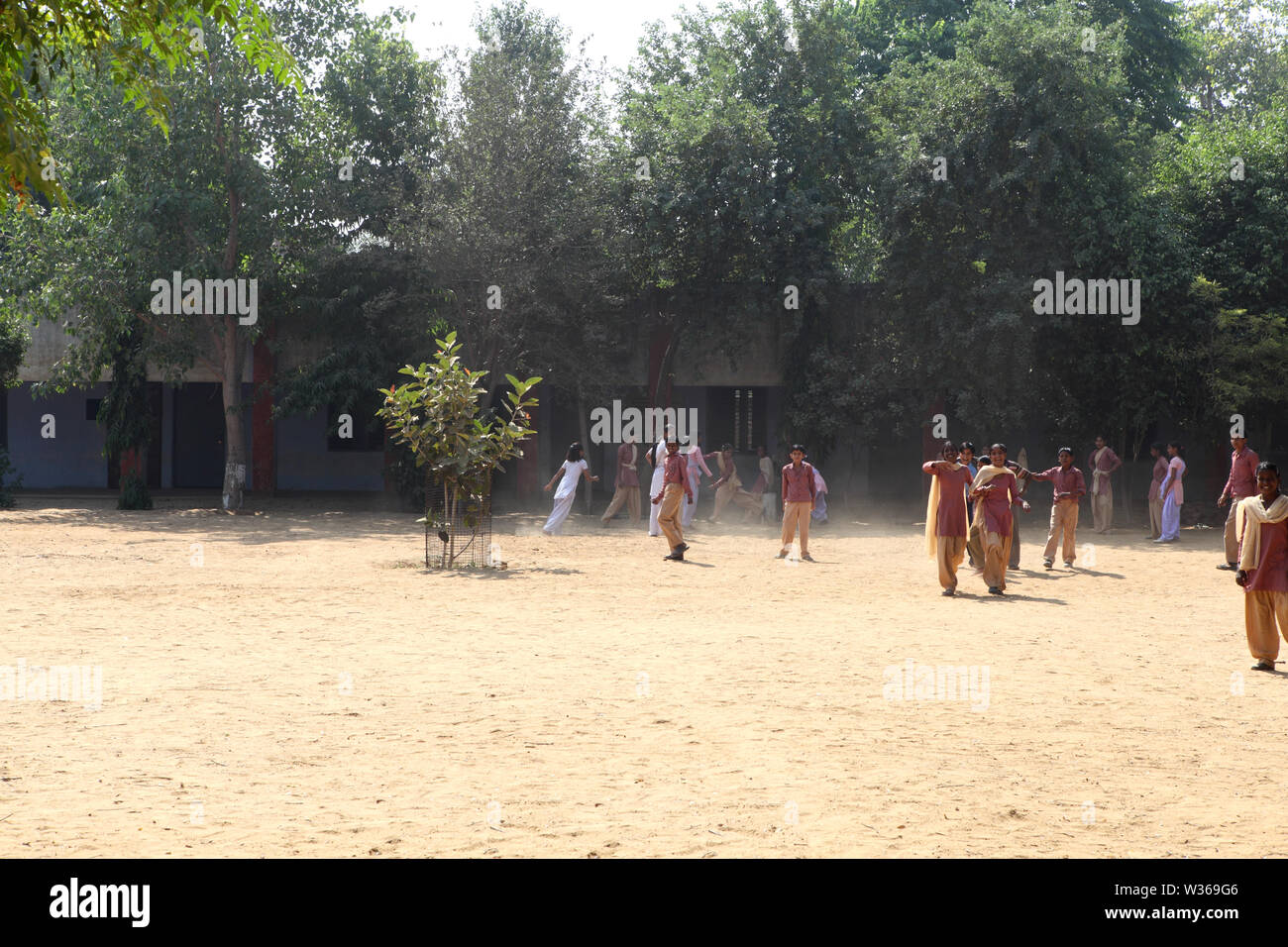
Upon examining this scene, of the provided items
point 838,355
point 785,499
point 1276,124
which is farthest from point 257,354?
point 1276,124

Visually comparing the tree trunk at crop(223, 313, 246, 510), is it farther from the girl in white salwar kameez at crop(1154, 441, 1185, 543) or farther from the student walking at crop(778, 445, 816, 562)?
the girl in white salwar kameez at crop(1154, 441, 1185, 543)

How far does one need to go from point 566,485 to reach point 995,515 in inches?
324

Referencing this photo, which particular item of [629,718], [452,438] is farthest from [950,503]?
[629,718]

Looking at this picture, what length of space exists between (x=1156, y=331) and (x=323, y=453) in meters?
19.1

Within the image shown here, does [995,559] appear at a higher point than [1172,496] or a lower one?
lower

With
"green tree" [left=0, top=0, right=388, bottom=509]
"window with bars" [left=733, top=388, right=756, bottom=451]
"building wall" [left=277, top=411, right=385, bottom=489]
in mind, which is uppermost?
"green tree" [left=0, top=0, right=388, bottom=509]

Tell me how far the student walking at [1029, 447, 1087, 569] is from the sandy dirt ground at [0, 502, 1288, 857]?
188cm

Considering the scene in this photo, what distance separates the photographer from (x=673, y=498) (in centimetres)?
1703

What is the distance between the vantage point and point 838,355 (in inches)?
985

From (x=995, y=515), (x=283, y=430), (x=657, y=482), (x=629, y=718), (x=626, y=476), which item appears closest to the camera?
(x=629, y=718)

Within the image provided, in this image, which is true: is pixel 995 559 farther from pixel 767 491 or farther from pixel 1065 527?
pixel 767 491

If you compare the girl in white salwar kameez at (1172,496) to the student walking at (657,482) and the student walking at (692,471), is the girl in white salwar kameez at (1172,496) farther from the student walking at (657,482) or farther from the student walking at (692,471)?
the student walking at (657,482)

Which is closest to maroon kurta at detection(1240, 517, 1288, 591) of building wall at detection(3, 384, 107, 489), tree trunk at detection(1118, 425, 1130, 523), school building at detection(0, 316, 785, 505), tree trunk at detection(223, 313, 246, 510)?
tree trunk at detection(1118, 425, 1130, 523)

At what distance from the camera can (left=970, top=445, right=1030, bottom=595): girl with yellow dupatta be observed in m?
13.7
